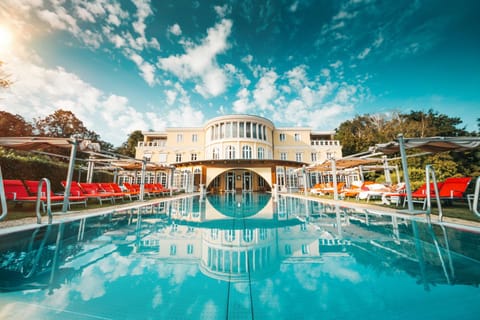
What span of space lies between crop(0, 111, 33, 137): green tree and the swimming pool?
28824mm

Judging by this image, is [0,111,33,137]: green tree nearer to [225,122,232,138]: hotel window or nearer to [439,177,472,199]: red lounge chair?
[225,122,232,138]: hotel window

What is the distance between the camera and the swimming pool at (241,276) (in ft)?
4.74

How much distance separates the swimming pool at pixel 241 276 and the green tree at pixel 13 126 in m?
28.8

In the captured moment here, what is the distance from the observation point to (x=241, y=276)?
6.73 feet

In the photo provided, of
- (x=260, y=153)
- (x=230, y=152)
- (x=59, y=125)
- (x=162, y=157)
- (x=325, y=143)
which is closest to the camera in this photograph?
(x=230, y=152)

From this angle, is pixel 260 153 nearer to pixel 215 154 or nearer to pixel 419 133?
pixel 215 154

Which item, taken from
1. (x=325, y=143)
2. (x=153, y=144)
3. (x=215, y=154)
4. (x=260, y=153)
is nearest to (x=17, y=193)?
(x=215, y=154)

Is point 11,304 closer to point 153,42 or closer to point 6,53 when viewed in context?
point 153,42

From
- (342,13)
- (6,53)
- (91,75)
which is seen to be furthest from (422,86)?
(6,53)

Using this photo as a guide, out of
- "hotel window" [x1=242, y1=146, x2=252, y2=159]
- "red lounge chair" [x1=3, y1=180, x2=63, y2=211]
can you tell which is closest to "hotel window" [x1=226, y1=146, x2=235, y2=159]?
"hotel window" [x1=242, y1=146, x2=252, y2=159]

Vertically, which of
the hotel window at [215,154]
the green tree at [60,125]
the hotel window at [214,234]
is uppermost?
the green tree at [60,125]

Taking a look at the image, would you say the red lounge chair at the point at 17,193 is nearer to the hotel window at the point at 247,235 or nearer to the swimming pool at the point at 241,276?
the swimming pool at the point at 241,276

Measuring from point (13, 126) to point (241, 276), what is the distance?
34.5 metres

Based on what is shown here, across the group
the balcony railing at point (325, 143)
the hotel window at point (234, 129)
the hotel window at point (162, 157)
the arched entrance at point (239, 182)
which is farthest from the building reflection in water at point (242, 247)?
the balcony railing at point (325, 143)
